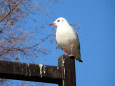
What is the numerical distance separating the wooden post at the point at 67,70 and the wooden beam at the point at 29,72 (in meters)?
0.06

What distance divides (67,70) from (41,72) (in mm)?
327

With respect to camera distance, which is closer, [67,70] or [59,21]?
[67,70]

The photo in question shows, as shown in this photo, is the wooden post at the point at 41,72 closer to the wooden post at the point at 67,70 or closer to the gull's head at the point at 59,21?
the wooden post at the point at 67,70

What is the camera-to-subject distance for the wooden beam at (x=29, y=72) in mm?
2506

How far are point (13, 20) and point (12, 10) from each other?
10.7 inches

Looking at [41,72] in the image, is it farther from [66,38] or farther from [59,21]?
[59,21]

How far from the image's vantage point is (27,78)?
260cm

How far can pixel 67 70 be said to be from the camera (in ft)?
9.01

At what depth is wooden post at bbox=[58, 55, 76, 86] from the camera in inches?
105

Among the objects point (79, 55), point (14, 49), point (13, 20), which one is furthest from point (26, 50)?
point (79, 55)

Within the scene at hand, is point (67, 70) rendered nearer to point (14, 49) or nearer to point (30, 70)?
point (30, 70)

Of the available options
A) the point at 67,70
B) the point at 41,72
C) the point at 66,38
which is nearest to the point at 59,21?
the point at 66,38

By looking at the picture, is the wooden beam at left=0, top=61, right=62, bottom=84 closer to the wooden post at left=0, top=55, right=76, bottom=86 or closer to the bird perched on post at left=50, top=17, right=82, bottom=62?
the wooden post at left=0, top=55, right=76, bottom=86

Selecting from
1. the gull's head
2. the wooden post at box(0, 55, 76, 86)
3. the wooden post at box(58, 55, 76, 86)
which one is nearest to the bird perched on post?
the gull's head
